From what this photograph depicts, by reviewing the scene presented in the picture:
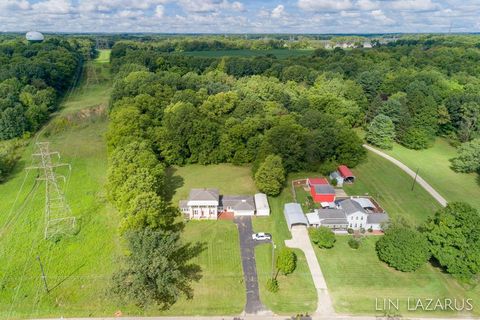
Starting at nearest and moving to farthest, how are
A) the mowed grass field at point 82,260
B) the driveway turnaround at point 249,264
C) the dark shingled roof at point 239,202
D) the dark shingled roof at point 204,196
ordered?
the mowed grass field at point 82,260 < the driveway turnaround at point 249,264 < the dark shingled roof at point 204,196 < the dark shingled roof at point 239,202

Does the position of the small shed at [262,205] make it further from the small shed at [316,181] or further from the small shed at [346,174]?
the small shed at [346,174]

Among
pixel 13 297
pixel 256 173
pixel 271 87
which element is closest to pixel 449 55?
pixel 271 87

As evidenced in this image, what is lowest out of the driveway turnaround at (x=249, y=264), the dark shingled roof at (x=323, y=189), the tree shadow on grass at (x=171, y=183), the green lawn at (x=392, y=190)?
the tree shadow on grass at (x=171, y=183)

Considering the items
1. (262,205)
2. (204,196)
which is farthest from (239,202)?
(204,196)

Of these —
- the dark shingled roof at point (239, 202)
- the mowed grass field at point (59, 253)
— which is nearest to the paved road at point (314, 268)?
the dark shingled roof at point (239, 202)

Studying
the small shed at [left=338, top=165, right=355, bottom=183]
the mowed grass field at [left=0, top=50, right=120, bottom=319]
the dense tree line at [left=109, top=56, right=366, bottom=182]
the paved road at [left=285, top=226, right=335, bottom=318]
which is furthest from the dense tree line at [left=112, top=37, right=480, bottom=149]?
the mowed grass field at [left=0, top=50, right=120, bottom=319]

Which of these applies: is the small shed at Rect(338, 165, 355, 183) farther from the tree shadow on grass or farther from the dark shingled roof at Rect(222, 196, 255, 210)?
the tree shadow on grass

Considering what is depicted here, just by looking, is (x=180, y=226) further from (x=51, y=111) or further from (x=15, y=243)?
(x=51, y=111)

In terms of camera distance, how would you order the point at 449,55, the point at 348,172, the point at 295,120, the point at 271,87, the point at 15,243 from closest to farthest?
1. the point at 15,243
2. the point at 348,172
3. the point at 295,120
4. the point at 271,87
5. the point at 449,55
